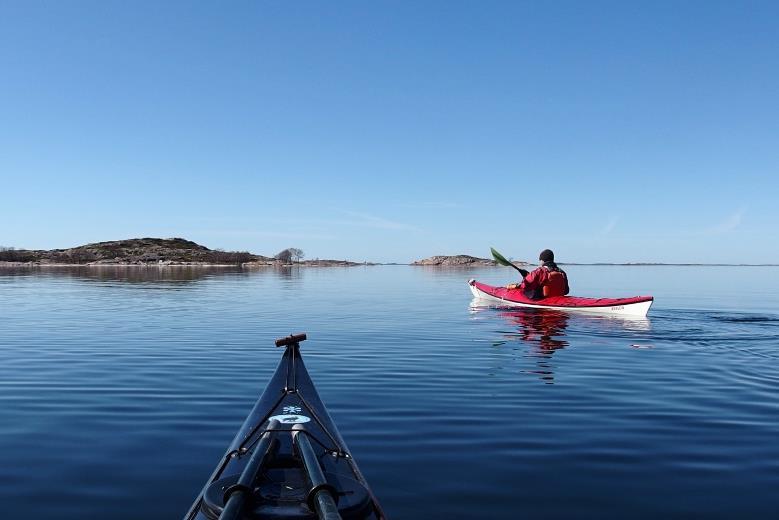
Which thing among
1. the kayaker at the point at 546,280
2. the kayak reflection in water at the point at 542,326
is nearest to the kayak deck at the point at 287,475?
the kayak reflection in water at the point at 542,326

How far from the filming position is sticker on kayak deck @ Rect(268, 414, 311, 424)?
18.7ft

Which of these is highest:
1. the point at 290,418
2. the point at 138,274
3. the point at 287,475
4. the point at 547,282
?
the point at 138,274

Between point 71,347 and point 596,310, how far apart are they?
20.1m

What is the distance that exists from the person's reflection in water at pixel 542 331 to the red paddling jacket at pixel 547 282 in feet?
2.89

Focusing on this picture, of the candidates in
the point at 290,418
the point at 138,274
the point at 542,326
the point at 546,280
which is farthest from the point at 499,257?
the point at 138,274

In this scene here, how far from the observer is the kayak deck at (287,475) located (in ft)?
12.7

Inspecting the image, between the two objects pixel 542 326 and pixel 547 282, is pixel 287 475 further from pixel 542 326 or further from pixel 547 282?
pixel 547 282

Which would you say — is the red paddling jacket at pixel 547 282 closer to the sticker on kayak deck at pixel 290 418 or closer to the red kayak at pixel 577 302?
the red kayak at pixel 577 302

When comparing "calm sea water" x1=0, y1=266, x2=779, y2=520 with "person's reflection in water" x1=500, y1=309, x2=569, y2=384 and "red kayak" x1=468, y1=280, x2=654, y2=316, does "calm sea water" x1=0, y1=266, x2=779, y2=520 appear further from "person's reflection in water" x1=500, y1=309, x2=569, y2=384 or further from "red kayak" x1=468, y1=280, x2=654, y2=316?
"red kayak" x1=468, y1=280, x2=654, y2=316

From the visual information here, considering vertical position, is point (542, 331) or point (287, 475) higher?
point (287, 475)

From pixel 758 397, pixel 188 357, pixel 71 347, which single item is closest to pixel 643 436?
pixel 758 397

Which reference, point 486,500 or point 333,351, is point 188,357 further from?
point 486,500

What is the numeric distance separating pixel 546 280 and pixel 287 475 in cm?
2276

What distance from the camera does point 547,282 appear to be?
2573cm
